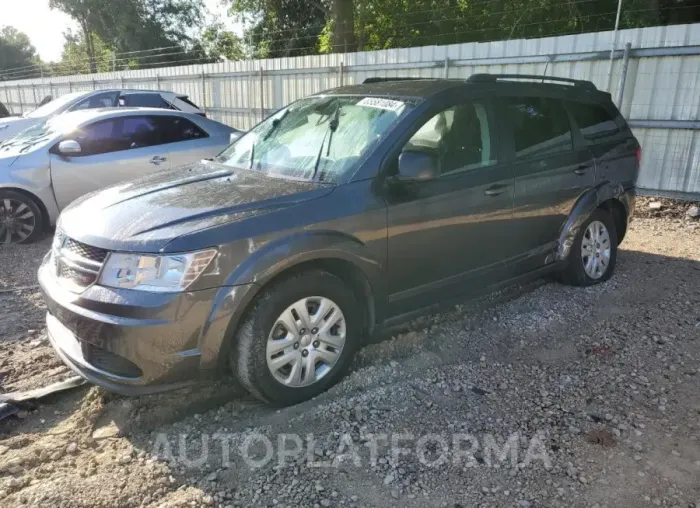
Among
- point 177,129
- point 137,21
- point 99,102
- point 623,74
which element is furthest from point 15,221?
point 137,21

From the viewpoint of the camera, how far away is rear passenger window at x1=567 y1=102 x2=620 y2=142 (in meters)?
4.94

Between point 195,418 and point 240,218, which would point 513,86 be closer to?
point 240,218

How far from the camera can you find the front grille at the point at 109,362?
9.57 ft

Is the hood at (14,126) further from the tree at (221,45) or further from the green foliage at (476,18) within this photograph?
the tree at (221,45)

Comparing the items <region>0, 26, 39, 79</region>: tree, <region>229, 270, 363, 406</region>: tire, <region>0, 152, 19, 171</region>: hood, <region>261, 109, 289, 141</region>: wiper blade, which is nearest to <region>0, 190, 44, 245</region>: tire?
<region>0, 152, 19, 171</region>: hood

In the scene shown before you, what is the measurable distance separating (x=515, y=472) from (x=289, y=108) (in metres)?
3.16

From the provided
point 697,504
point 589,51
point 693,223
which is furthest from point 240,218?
point 589,51

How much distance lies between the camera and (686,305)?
4.82m

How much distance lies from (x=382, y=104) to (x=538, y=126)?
144cm

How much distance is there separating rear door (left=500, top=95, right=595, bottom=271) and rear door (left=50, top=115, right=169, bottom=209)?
15.4 feet

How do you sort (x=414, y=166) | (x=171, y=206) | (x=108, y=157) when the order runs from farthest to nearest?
(x=108, y=157) < (x=414, y=166) < (x=171, y=206)

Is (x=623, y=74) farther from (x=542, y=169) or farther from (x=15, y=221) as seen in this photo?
(x=15, y=221)

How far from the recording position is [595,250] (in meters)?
5.19

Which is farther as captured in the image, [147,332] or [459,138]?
[459,138]
